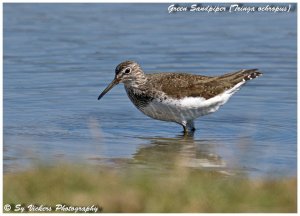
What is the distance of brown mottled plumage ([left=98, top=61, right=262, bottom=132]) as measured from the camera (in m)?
13.0

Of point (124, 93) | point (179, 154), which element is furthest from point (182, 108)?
point (124, 93)

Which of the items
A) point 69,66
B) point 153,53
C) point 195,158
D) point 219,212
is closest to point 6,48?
point 69,66

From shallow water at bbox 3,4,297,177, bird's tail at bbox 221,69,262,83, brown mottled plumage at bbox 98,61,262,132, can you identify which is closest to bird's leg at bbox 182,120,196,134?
brown mottled plumage at bbox 98,61,262,132

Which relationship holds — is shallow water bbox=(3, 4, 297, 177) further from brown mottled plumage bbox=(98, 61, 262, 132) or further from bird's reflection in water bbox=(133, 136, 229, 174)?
brown mottled plumage bbox=(98, 61, 262, 132)

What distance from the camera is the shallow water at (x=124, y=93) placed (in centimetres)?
1184

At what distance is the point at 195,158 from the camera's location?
38.6ft

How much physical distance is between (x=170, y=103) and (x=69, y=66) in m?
4.94

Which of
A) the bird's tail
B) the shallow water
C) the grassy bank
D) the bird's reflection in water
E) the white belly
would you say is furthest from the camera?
the bird's tail

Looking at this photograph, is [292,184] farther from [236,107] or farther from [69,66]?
[69,66]

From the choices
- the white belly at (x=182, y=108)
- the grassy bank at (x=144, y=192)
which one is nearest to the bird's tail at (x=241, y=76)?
the white belly at (x=182, y=108)

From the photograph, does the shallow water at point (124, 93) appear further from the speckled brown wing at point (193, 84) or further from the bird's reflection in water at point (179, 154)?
the speckled brown wing at point (193, 84)

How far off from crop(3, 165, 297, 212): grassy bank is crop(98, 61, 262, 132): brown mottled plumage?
356cm

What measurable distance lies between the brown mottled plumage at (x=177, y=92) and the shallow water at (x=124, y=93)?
15.5 inches

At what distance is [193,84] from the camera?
1320cm
